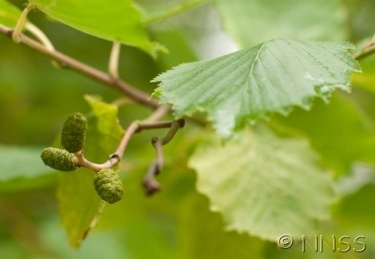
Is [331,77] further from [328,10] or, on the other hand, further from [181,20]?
[181,20]

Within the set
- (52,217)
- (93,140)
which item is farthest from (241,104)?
(52,217)

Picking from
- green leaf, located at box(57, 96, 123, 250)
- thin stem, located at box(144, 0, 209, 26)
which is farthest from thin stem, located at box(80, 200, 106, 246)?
thin stem, located at box(144, 0, 209, 26)

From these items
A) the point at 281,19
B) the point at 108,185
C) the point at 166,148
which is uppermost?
the point at 281,19

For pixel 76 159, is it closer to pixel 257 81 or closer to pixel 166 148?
pixel 257 81

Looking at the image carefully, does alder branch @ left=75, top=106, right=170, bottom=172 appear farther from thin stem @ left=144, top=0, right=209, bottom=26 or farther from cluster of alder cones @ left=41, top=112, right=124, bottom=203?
thin stem @ left=144, top=0, right=209, bottom=26

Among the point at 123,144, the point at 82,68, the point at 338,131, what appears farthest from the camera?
the point at 338,131

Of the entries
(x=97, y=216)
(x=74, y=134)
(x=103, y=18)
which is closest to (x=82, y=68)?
(x=103, y=18)
